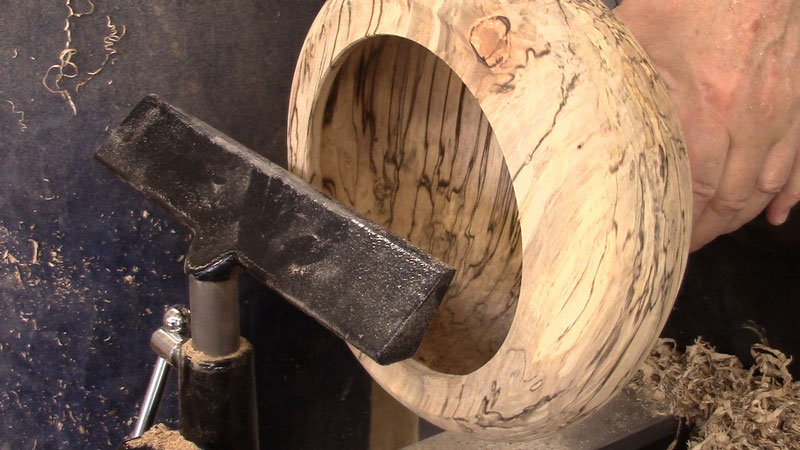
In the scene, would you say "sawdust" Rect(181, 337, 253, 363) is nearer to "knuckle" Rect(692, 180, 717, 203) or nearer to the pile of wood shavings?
"knuckle" Rect(692, 180, 717, 203)

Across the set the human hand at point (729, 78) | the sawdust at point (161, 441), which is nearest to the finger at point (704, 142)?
the human hand at point (729, 78)

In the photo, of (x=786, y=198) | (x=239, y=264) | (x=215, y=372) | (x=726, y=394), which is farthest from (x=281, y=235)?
(x=726, y=394)

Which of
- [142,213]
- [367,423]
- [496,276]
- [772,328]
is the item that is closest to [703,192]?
[496,276]

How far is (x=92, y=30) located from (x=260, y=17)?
191 millimetres

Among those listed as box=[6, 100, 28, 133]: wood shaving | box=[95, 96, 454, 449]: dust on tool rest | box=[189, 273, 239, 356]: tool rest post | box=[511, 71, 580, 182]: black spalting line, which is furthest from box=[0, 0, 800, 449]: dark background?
box=[511, 71, 580, 182]: black spalting line

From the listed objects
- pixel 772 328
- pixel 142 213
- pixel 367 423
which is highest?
pixel 142 213

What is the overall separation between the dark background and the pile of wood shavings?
0.05 metres

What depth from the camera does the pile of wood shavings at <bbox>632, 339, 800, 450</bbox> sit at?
93 cm

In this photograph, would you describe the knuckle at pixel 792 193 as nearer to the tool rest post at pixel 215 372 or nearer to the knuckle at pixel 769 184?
the knuckle at pixel 769 184

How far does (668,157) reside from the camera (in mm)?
490

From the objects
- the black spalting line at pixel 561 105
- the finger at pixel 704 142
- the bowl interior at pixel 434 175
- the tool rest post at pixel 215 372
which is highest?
the black spalting line at pixel 561 105

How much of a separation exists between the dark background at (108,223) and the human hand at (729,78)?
0.31 metres

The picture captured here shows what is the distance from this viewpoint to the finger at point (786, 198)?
68cm

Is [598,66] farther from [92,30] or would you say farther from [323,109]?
[92,30]
